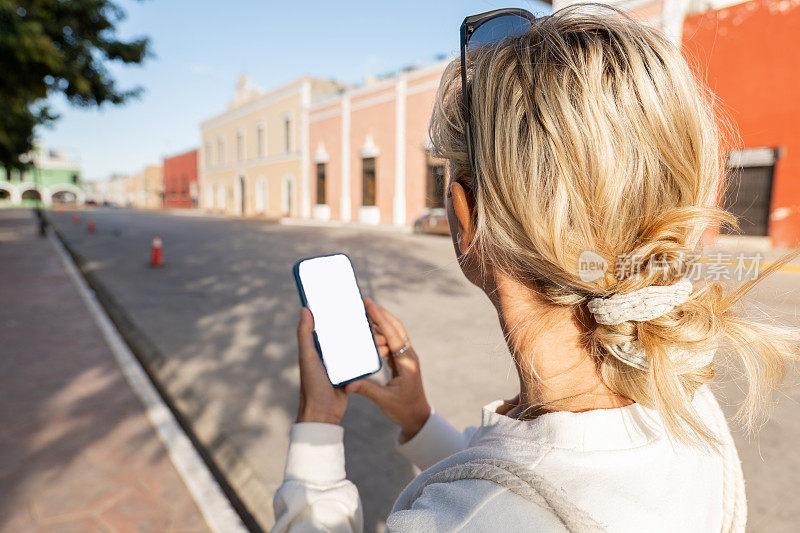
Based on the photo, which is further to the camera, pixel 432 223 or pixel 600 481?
pixel 432 223

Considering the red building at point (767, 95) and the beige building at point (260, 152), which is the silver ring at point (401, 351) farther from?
the beige building at point (260, 152)

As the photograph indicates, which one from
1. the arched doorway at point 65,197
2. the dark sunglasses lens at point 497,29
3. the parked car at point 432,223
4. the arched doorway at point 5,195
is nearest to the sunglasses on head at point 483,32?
the dark sunglasses lens at point 497,29

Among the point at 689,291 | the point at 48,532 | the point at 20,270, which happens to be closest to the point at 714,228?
the point at 689,291

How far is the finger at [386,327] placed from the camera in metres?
1.24

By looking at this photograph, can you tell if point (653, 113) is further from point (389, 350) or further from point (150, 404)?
point (150, 404)

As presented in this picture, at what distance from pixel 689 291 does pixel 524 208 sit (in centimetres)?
28

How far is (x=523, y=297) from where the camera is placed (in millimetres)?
781

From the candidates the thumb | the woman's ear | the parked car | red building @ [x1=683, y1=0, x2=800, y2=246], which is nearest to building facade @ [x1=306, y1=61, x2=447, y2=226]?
Answer: the parked car

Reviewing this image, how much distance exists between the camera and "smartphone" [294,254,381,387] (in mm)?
1104

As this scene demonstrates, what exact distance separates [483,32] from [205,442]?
2.82 m

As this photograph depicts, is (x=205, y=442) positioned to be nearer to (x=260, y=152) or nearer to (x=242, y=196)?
(x=260, y=152)

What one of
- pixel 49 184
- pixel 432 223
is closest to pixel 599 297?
pixel 432 223

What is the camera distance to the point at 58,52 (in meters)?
6.66

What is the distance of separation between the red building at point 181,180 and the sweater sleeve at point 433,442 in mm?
50802
